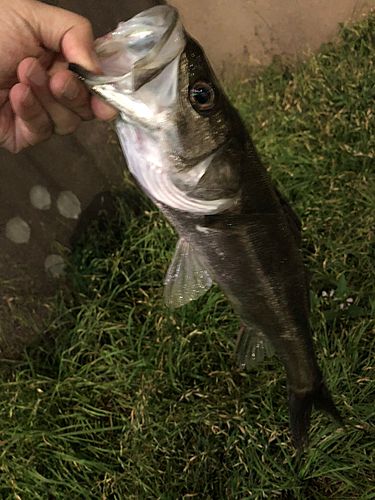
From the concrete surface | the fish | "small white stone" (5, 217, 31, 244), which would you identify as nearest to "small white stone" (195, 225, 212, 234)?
the fish

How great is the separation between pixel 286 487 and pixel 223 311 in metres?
0.88

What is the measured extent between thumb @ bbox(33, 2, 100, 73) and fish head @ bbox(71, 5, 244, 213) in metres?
0.12

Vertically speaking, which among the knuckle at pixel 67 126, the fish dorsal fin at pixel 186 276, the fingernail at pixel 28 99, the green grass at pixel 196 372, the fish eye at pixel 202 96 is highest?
the fingernail at pixel 28 99

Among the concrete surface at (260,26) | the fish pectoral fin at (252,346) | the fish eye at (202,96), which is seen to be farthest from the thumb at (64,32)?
the concrete surface at (260,26)

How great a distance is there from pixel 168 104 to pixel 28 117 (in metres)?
0.61

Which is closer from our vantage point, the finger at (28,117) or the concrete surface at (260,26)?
the finger at (28,117)

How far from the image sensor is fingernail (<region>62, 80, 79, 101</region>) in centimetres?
158

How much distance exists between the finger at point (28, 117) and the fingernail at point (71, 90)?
101 mm

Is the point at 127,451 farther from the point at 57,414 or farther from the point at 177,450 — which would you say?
the point at 57,414

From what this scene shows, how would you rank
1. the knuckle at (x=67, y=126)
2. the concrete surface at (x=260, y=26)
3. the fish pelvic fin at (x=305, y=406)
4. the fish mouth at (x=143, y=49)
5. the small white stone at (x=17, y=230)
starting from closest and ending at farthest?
the fish mouth at (x=143, y=49) < the knuckle at (x=67, y=126) < the fish pelvic fin at (x=305, y=406) < the small white stone at (x=17, y=230) < the concrete surface at (x=260, y=26)

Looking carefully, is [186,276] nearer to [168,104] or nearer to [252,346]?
[252,346]

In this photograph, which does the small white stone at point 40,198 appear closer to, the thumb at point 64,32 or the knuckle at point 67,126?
the knuckle at point 67,126

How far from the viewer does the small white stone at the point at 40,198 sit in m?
3.19

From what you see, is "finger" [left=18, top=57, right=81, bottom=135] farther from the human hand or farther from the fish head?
the fish head
